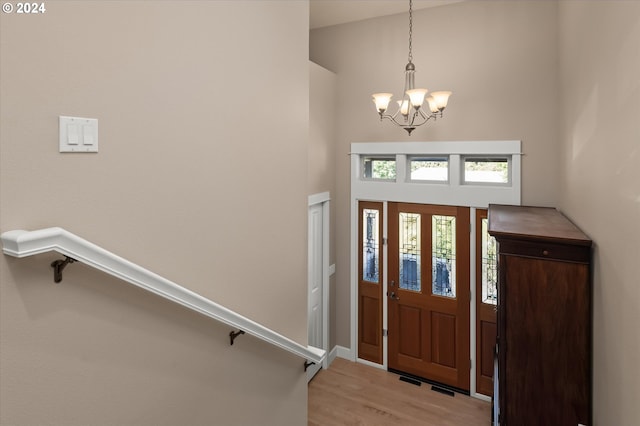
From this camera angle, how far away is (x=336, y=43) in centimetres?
450

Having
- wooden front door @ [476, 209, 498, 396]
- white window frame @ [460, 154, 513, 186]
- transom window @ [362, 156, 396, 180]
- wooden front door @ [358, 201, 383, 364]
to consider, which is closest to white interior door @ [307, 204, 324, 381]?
wooden front door @ [358, 201, 383, 364]

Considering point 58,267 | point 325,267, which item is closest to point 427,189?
point 325,267

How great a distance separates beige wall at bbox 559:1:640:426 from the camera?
1.46 metres

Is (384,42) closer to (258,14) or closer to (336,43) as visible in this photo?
(336,43)

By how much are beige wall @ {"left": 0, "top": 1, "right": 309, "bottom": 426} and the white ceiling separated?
6.23ft

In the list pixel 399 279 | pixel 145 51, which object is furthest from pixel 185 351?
pixel 399 279

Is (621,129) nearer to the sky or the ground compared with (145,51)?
nearer to the ground

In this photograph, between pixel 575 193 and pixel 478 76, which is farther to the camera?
pixel 478 76

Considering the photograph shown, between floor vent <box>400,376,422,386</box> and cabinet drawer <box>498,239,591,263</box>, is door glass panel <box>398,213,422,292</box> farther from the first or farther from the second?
cabinet drawer <box>498,239,591,263</box>

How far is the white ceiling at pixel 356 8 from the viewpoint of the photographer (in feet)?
12.7

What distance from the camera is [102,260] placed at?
114 cm

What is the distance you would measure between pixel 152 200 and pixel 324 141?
3.09 m

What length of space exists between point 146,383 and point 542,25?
408 centimetres

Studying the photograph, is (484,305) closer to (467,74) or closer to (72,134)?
(467,74)
